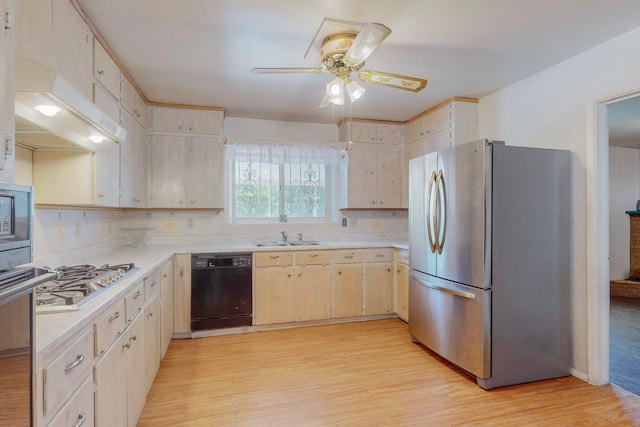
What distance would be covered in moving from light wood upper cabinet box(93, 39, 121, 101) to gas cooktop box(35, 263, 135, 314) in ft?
4.19

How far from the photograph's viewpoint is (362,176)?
4.07 meters

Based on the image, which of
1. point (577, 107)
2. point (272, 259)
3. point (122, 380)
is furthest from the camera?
point (272, 259)

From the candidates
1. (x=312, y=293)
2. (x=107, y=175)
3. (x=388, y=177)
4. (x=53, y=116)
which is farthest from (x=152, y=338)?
(x=388, y=177)

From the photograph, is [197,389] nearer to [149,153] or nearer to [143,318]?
[143,318]

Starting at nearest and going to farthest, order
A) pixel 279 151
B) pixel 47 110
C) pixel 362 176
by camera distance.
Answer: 1. pixel 47 110
2. pixel 279 151
3. pixel 362 176

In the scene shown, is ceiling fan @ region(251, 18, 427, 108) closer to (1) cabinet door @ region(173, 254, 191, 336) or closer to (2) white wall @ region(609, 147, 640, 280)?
(1) cabinet door @ region(173, 254, 191, 336)

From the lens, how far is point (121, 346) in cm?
162

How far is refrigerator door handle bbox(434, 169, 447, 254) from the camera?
8.68 feet

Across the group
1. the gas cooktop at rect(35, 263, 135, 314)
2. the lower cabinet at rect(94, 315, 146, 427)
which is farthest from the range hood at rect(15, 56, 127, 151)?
the lower cabinet at rect(94, 315, 146, 427)

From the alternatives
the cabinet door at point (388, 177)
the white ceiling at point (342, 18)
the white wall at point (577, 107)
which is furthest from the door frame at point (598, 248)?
the cabinet door at point (388, 177)

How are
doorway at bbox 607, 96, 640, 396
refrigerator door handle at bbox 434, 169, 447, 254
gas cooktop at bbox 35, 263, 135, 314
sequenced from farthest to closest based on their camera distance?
doorway at bbox 607, 96, 640, 396 < refrigerator door handle at bbox 434, 169, 447, 254 < gas cooktop at bbox 35, 263, 135, 314

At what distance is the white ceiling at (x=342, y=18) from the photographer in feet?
6.24

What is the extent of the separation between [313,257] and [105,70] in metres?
2.46

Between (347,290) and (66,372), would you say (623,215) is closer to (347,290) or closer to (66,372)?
(347,290)
